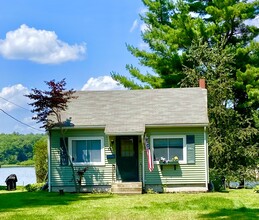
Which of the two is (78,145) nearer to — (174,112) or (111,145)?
(111,145)

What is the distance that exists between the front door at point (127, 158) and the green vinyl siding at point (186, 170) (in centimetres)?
67

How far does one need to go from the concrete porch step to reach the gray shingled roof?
6.76 feet

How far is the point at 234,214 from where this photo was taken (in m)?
12.7

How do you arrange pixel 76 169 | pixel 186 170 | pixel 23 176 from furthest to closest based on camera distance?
pixel 23 176 → pixel 76 169 → pixel 186 170

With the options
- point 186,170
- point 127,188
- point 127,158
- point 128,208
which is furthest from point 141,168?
point 128,208

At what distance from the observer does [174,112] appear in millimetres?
20844

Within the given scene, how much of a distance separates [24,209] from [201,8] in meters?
22.7

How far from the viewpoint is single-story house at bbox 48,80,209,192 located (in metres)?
20.0

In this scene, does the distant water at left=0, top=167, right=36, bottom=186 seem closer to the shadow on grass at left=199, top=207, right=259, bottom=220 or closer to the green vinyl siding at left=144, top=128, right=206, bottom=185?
the green vinyl siding at left=144, top=128, right=206, bottom=185

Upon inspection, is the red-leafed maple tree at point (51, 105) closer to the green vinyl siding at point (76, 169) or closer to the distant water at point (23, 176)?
the green vinyl siding at point (76, 169)

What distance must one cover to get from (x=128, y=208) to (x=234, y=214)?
3.03 metres

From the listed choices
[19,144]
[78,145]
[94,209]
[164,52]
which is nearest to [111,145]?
[78,145]

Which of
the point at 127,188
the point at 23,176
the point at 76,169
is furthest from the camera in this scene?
the point at 23,176

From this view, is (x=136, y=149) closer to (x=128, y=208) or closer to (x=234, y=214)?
(x=128, y=208)
